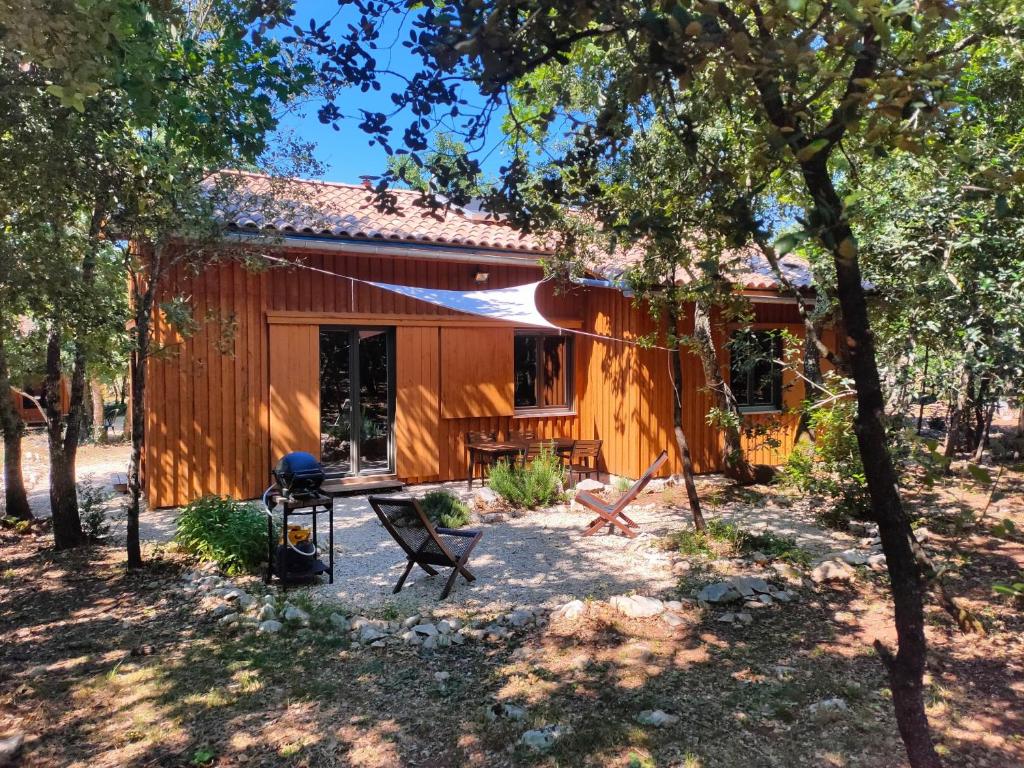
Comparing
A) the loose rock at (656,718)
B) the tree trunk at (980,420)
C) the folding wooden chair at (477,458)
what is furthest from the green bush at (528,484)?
the loose rock at (656,718)

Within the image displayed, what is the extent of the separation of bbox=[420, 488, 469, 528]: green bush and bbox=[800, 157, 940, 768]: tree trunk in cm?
500

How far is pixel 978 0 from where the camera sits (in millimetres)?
2666

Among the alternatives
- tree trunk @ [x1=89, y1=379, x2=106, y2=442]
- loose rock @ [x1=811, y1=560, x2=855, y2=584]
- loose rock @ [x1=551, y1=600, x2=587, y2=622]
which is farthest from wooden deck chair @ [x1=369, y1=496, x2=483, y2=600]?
tree trunk @ [x1=89, y1=379, x2=106, y2=442]

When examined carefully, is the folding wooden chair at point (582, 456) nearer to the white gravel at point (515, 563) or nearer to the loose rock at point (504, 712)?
the white gravel at point (515, 563)

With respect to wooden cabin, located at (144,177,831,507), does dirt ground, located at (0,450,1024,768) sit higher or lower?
lower

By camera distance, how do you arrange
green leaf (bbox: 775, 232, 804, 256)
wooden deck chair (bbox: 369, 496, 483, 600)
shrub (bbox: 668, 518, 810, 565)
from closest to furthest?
green leaf (bbox: 775, 232, 804, 256)
wooden deck chair (bbox: 369, 496, 483, 600)
shrub (bbox: 668, 518, 810, 565)

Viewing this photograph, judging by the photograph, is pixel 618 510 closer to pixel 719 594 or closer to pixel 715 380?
pixel 719 594

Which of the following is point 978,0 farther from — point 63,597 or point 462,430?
point 462,430

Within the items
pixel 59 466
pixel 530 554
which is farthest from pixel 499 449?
pixel 59 466

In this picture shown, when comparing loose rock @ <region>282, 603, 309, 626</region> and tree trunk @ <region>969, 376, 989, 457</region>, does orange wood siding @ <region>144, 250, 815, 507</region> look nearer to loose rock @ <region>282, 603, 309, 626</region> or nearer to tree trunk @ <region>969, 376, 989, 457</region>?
tree trunk @ <region>969, 376, 989, 457</region>

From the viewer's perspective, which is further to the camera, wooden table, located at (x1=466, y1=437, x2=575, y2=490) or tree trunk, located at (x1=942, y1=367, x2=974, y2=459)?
wooden table, located at (x1=466, y1=437, x2=575, y2=490)

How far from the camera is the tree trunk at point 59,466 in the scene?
5957mm

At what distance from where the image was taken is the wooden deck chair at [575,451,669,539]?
20.9ft

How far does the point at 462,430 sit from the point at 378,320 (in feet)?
6.30
